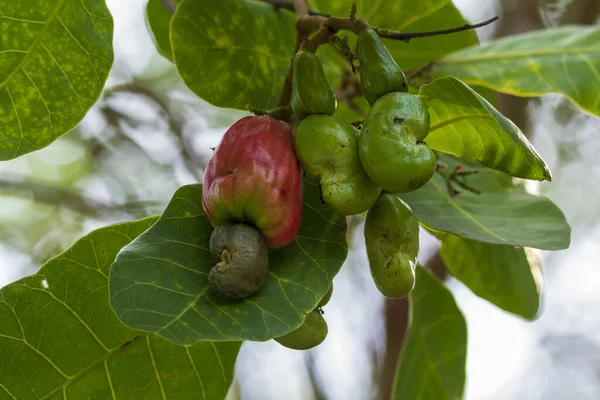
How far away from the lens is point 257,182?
104cm

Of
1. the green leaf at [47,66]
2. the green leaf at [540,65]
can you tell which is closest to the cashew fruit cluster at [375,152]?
the green leaf at [47,66]

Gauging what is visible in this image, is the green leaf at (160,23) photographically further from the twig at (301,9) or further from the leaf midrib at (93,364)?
the leaf midrib at (93,364)

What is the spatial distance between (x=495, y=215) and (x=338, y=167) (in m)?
0.57

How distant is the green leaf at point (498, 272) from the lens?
1730 millimetres

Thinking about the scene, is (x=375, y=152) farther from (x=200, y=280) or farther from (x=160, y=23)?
(x=160, y=23)

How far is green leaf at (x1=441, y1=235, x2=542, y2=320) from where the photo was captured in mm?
1730

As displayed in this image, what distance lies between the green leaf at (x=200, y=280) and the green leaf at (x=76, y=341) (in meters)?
0.21

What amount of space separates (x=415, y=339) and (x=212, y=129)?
1.71 metres

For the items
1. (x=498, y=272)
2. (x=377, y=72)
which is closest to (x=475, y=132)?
(x=377, y=72)

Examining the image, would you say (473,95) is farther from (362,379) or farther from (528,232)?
(362,379)

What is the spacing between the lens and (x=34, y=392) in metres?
1.18

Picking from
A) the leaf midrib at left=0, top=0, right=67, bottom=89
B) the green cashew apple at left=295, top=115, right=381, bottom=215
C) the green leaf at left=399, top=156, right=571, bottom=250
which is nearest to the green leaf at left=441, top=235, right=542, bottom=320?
the green leaf at left=399, top=156, right=571, bottom=250

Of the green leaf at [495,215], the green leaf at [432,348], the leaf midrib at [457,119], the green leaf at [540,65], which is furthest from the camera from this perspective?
the green leaf at [432,348]

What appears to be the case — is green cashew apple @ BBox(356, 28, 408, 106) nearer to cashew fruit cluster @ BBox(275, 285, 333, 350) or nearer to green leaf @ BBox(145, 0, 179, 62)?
cashew fruit cluster @ BBox(275, 285, 333, 350)
